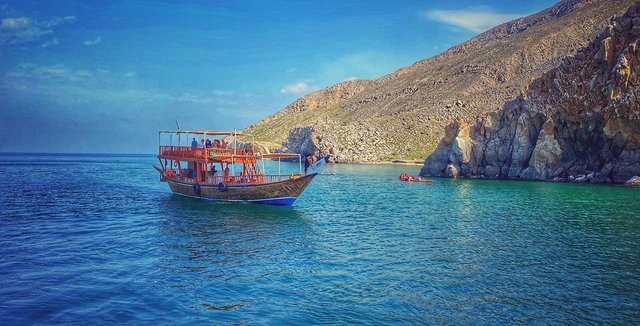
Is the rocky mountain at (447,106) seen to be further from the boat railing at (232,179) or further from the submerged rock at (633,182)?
the boat railing at (232,179)

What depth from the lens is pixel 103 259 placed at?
2444 cm

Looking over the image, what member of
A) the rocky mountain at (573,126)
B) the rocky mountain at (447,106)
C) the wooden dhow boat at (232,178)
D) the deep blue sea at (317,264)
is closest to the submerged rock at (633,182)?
the rocky mountain at (573,126)

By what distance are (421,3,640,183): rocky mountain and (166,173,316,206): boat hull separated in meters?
51.7

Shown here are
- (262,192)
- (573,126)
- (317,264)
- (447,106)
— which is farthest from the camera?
(447,106)

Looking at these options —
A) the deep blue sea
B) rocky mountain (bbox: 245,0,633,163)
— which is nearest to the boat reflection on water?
the deep blue sea

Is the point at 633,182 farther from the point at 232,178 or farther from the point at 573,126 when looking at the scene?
the point at 232,178

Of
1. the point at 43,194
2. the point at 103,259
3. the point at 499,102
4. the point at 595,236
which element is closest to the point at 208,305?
the point at 103,259

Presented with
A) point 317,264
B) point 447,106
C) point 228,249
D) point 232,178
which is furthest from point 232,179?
point 447,106

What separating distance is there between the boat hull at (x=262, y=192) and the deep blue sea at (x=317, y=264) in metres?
1.43

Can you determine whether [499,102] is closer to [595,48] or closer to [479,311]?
[595,48]

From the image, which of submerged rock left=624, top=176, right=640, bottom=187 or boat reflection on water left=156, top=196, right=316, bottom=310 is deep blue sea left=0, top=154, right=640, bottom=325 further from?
submerged rock left=624, top=176, right=640, bottom=187

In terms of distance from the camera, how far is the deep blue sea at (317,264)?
669 inches

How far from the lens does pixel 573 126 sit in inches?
2950

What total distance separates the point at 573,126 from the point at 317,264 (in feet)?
222
